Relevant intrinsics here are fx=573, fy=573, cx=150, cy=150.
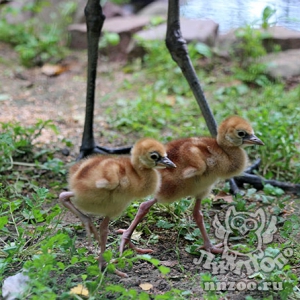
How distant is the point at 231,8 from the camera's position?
4.47 meters

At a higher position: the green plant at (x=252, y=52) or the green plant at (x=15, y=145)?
the green plant at (x=15, y=145)

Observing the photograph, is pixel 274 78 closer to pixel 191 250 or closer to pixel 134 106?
pixel 134 106

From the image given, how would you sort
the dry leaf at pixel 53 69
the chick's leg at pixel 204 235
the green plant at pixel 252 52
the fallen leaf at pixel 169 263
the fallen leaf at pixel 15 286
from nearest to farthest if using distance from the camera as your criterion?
the fallen leaf at pixel 15 286 < the fallen leaf at pixel 169 263 < the chick's leg at pixel 204 235 < the green plant at pixel 252 52 < the dry leaf at pixel 53 69

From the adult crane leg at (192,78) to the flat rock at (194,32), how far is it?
2.23 metres

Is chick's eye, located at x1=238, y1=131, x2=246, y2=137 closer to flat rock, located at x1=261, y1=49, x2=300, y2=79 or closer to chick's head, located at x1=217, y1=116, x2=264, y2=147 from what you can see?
chick's head, located at x1=217, y1=116, x2=264, y2=147

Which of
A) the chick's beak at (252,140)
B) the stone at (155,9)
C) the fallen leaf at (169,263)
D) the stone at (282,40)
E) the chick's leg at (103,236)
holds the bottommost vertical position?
the stone at (282,40)

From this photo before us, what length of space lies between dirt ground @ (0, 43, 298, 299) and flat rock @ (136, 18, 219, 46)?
0.50m

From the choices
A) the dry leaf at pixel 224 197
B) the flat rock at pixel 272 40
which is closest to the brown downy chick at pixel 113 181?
the dry leaf at pixel 224 197

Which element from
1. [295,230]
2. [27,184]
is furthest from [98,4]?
[295,230]

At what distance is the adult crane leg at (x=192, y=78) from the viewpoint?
Result: 11.0 feet

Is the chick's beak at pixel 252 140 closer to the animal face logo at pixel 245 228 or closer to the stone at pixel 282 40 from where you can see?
the animal face logo at pixel 245 228

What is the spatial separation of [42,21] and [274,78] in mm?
Result: 2868

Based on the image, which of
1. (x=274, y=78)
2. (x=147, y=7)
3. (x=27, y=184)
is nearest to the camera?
(x=27, y=184)

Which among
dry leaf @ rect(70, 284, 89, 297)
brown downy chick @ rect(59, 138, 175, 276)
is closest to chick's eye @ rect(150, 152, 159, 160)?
brown downy chick @ rect(59, 138, 175, 276)
